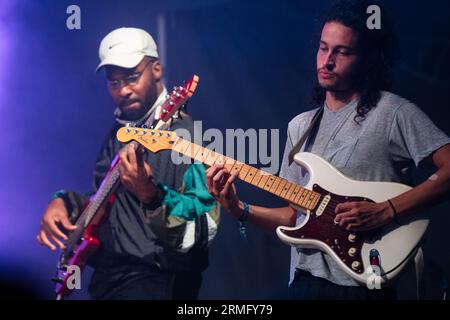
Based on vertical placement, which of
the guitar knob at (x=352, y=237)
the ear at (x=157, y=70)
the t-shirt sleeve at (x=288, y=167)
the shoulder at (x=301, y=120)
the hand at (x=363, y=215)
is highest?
the ear at (x=157, y=70)

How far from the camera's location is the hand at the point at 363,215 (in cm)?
335

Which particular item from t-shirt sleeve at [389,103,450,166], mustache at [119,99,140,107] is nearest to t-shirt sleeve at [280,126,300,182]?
t-shirt sleeve at [389,103,450,166]

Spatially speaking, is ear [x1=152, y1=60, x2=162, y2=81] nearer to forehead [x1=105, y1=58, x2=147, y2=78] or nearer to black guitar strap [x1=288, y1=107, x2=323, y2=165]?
forehead [x1=105, y1=58, x2=147, y2=78]

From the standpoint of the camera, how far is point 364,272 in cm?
332

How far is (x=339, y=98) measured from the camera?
3.58 meters

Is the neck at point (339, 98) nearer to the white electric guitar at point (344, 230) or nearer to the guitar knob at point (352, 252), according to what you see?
the white electric guitar at point (344, 230)

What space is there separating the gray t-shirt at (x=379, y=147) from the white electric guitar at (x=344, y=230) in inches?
2.3

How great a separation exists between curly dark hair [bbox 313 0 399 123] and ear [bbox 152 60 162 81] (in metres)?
0.80

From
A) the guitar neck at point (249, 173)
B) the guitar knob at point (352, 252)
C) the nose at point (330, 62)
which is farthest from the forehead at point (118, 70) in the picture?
the guitar knob at point (352, 252)

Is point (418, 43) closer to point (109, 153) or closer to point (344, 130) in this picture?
point (344, 130)

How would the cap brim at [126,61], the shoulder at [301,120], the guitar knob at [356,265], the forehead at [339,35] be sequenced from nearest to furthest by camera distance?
1. the guitar knob at [356,265]
2. the forehead at [339,35]
3. the shoulder at [301,120]
4. the cap brim at [126,61]
